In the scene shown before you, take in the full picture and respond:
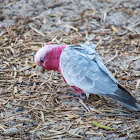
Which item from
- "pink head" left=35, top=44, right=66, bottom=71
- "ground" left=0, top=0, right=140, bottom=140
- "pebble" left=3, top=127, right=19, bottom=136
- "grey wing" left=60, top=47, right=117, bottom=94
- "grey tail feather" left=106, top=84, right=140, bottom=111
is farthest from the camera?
"pink head" left=35, top=44, right=66, bottom=71

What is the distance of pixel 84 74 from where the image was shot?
382 centimetres

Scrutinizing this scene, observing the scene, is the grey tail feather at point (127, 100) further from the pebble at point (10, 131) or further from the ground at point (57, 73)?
the pebble at point (10, 131)

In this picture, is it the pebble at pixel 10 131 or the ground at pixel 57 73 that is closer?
the pebble at pixel 10 131

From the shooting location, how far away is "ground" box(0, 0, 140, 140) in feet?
11.5

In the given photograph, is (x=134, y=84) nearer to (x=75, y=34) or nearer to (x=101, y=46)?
(x=101, y=46)

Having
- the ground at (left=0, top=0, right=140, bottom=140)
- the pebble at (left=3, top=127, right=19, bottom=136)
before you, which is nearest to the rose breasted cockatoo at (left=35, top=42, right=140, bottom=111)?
the ground at (left=0, top=0, right=140, bottom=140)

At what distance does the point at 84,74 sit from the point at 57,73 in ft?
3.01

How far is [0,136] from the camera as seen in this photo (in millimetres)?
3344

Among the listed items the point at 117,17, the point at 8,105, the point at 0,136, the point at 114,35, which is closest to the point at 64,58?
the point at 8,105

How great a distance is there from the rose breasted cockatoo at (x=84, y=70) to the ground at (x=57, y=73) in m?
0.24

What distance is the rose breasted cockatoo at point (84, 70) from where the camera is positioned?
3664 mm

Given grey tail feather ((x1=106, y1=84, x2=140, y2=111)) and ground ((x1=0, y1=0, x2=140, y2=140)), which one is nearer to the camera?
ground ((x1=0, y1=0, x2=140, y2=140))

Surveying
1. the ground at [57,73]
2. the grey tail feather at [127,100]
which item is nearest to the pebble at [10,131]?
the ground at [57,73]

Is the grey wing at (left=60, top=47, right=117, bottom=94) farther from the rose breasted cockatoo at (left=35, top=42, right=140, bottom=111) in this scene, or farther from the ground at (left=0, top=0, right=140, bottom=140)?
the ground at (left=0, top=0, right=140, bottom=140)
